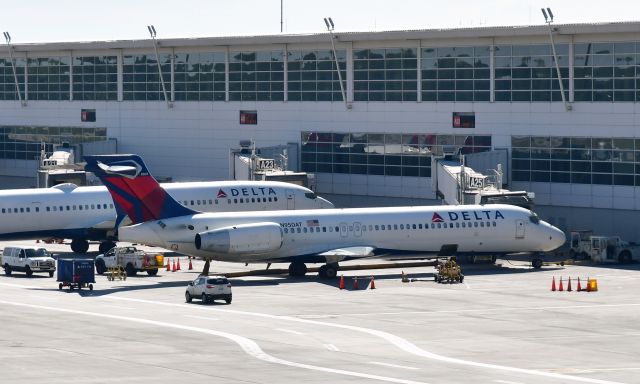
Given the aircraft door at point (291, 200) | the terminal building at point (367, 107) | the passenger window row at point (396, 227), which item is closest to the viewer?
the passenger window row at point (396, 227)

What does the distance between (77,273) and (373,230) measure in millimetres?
15829

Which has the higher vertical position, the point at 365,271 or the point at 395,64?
the point at 395,64

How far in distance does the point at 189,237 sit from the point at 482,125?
28.2m

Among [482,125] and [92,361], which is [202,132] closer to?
[482,125]

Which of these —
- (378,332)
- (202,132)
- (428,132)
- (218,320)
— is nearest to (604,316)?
(378,332)

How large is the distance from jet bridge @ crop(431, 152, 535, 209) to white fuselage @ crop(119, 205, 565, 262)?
7.25m

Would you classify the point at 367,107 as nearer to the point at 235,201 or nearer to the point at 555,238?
the point at 235,201

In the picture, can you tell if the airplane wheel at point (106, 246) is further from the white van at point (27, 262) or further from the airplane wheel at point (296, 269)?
the airplane wheel at point (296, 269)

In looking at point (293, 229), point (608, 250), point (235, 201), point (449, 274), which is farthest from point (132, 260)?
point (608, 250)

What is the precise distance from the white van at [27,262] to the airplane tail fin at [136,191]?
547cm

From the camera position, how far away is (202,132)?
111m

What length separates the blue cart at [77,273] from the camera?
6819cm

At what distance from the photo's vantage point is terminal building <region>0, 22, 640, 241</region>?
8819cm

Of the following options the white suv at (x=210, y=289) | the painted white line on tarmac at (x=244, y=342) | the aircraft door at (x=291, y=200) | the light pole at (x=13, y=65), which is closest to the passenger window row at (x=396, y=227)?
the white suv at (x=210, y=289)
